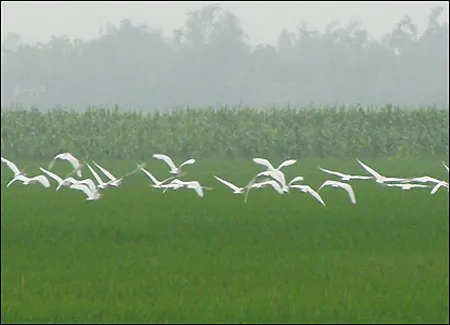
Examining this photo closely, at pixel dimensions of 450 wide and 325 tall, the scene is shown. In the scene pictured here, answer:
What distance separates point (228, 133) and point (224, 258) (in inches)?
850

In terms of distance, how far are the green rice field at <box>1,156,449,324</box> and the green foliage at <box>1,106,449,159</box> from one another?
1410 centimetres

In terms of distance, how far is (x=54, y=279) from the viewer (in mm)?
8430

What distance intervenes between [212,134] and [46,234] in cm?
1968

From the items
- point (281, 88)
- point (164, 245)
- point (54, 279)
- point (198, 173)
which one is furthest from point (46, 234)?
point (281, 88)

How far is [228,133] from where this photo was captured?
31.0 m

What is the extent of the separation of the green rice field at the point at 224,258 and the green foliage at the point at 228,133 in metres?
14.1

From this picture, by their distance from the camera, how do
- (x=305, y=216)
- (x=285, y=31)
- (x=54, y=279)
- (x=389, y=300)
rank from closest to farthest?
(x=389, y=300) → (x=54, y=279) → (x=305, y=216) → (x=285, y=31)

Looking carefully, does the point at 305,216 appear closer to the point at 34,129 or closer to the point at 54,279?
the point at 54,279

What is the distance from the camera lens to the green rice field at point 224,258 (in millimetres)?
7172

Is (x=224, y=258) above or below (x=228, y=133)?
above

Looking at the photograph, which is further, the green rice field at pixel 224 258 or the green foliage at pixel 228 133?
the green foliage at pixel 228 133

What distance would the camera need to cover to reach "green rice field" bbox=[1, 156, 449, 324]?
7172 mm

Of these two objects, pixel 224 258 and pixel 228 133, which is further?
pixel 228 133

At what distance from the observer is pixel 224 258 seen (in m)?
9.46
